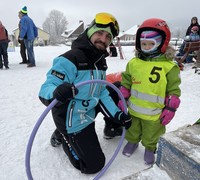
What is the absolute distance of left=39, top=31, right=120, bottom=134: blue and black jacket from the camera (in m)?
1.89

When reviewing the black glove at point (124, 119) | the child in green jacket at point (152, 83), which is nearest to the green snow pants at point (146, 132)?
the child in green jacket at point (152, 83)

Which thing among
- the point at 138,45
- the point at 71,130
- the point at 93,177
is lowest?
the point at 93,177

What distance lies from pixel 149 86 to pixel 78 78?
71cm

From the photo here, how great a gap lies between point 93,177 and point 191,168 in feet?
3.13

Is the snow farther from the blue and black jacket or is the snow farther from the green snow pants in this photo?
the blue and black jacket

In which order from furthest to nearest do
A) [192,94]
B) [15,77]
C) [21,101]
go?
[15,77], [192,94], [21,101]

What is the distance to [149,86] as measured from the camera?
2.04 m

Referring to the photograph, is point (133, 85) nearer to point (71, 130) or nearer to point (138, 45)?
point (138, 45)

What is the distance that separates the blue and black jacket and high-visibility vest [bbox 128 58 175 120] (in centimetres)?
31

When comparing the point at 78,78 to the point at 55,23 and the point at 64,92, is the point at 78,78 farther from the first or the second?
the point at 55,23

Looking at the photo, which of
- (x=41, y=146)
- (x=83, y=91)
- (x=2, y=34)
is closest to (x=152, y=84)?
(x=83, y=91)

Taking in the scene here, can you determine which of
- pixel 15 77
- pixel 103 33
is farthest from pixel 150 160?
pixel 15 77

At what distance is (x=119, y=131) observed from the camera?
8.48 ft

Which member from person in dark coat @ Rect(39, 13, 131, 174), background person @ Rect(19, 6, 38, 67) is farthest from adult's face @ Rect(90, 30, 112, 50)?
background person @ Rect(19, 6, 38, 67)
